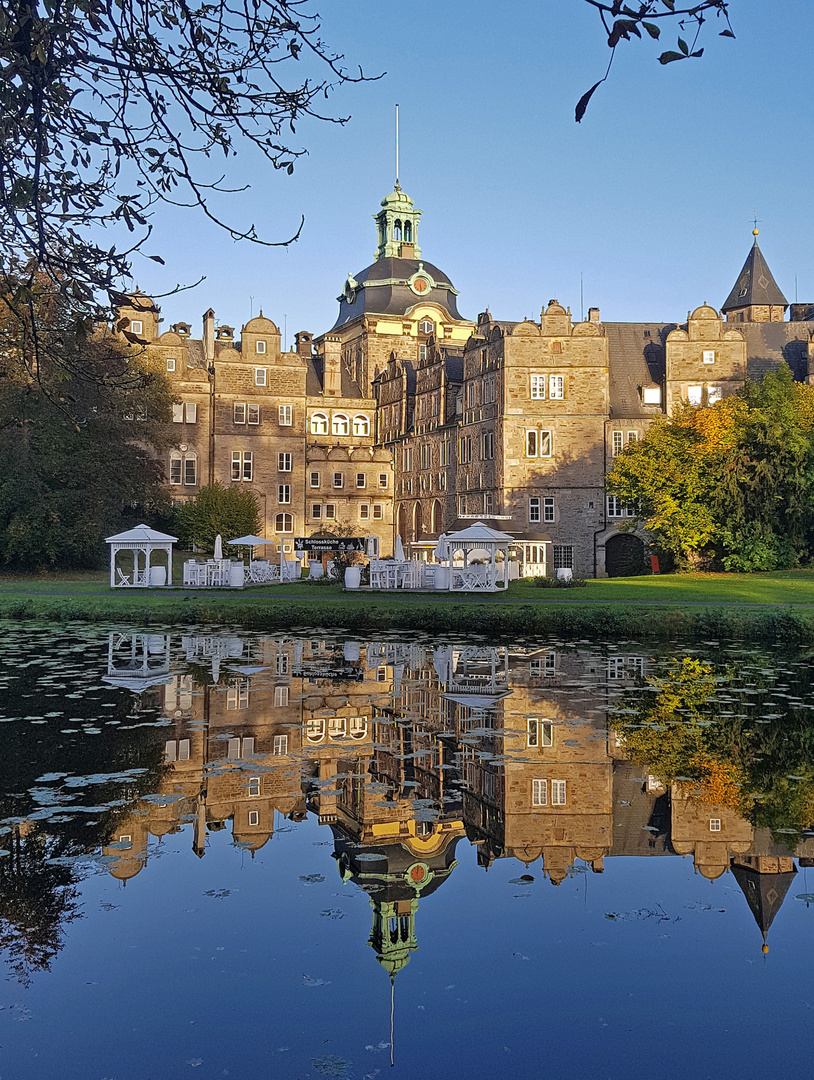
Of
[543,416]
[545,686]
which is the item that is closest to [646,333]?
[543,416]

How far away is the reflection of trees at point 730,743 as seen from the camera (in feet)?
31.0

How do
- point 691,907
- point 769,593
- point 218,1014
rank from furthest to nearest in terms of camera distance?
point 769,593 → point 691,907 → point 218,1014

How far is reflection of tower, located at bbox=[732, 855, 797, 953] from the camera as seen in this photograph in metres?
6.89

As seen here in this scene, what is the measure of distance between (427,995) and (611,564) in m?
52.7

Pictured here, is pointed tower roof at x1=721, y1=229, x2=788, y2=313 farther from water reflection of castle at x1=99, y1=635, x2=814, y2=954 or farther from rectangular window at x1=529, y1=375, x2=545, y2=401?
water reflection of castle at x1=99, y1=635, x2=814, y2=954

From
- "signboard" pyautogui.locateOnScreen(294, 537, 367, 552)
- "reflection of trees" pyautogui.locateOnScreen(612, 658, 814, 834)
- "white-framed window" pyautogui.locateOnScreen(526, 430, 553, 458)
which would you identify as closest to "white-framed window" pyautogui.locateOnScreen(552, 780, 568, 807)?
"reflection of trees" pyautogui.locateOnScreen(612, 658, 814, 834)

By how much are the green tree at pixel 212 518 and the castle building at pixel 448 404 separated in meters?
7.10

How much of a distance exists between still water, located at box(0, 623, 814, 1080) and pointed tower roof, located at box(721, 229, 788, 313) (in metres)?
59.7

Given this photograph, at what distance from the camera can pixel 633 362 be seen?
60.7m

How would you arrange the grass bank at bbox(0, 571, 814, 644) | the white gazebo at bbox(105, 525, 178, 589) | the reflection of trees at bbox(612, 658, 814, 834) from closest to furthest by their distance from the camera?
the reflection of trees at bbox(612, 658, 814, 834) < the grass bank at bbox(0, 571, 814, 644) < the white gazebo at bbox(105, 525, 178, 589)

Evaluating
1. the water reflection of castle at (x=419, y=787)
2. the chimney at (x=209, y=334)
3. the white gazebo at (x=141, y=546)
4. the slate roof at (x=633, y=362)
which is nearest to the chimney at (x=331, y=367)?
the chimney at (x=209, y=334)

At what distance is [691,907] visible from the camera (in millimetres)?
6957

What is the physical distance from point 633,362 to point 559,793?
54116mm

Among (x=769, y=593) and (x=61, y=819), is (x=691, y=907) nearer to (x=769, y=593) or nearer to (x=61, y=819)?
(x=61, y=819)
